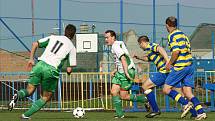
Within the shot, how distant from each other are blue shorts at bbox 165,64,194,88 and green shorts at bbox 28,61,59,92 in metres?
2.12

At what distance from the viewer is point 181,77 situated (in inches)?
423

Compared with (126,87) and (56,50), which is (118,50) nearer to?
(126,87)

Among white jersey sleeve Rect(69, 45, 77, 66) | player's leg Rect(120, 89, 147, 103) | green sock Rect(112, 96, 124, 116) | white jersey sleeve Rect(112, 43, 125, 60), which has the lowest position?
green sock Rect(112, 96, 124, 116)

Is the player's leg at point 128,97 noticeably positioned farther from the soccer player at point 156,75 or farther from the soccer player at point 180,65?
the soccer player at point 180,65

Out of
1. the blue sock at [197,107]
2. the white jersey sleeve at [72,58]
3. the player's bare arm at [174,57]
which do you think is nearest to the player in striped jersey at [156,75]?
the player's bare arm at [174,57]

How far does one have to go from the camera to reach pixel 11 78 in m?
20.8

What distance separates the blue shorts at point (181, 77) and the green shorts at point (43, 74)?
212 cm

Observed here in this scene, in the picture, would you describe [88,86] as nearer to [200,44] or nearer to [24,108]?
[24,108]

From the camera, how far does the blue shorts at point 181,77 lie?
10734 mm

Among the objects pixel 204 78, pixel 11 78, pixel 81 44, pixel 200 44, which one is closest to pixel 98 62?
pixel 81 44

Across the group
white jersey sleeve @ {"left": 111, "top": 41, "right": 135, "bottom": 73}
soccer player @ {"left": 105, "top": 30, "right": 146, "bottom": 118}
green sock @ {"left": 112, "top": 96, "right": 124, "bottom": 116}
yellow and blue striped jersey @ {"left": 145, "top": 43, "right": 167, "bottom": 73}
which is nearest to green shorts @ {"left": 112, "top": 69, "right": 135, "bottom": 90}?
soccer player @ {"left": 105, "top": 30, "right": 146, "bottom": 118}

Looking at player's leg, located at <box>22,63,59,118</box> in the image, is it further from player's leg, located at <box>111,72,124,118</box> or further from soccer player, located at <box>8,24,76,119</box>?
player's leg, located at <box>111,72,124,118</box>

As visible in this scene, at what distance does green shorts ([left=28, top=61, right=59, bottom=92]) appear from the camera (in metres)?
10.4

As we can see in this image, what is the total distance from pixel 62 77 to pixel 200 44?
15896 mm
